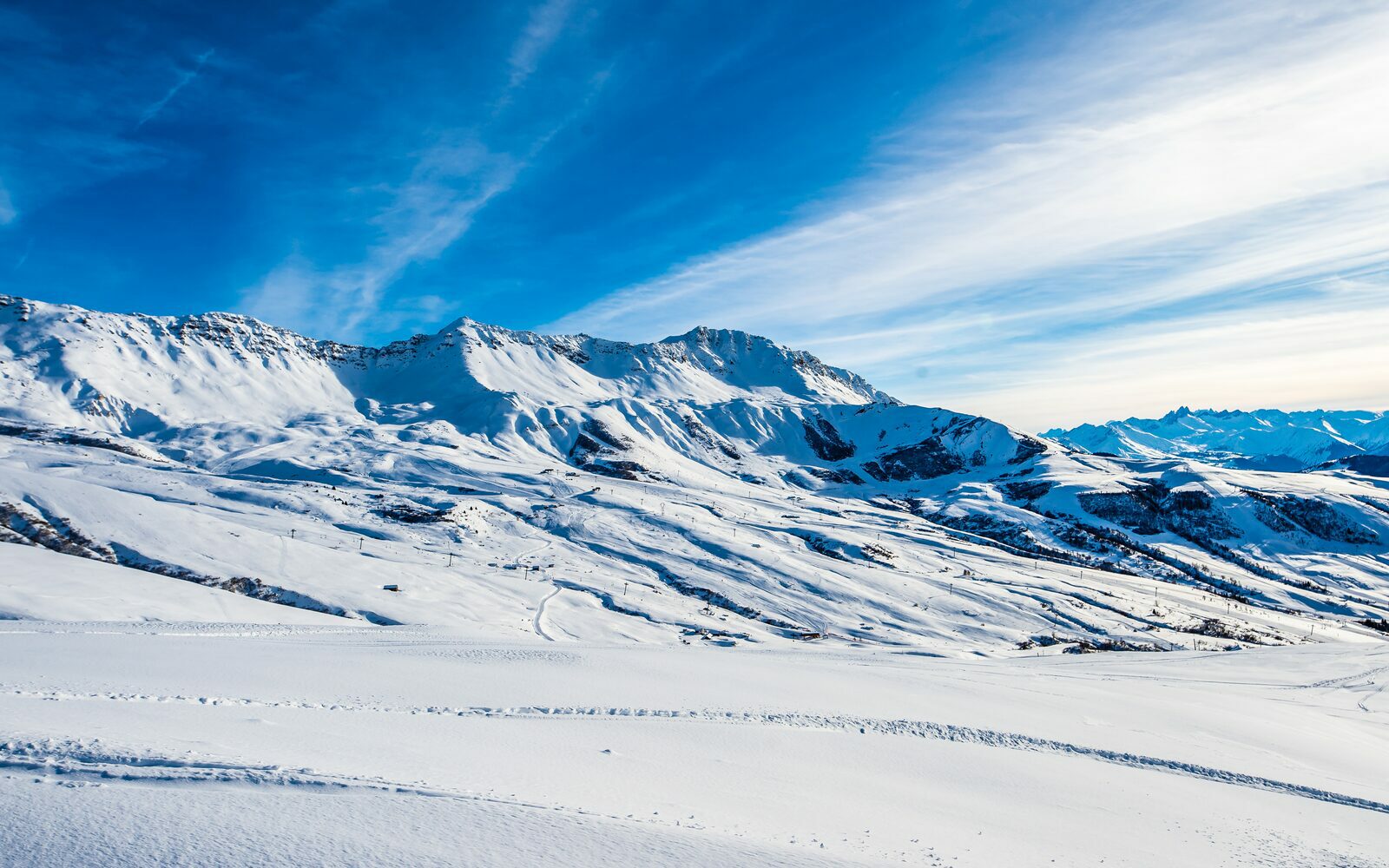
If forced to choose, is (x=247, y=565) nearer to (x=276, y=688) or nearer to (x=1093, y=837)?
(x=276, y=688)

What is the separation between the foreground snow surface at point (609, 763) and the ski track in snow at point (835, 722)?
86 mm

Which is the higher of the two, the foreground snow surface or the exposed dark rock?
the foreground snow surface

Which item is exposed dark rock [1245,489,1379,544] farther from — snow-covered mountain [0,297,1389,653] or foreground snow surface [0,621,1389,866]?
foreground snow surface [0,621,1389,866]

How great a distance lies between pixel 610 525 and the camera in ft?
288

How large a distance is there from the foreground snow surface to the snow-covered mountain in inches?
831

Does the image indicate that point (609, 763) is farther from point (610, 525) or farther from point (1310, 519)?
point (1310, 519)

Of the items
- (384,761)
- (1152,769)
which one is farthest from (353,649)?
(1152,769)

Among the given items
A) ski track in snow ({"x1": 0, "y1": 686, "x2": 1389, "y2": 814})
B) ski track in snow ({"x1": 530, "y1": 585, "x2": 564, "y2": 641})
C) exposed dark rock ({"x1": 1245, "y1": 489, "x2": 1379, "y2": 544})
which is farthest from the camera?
exposed dark rock ({"x1": 1245, "y1": 489, "x2": 1379, "y2": 544})

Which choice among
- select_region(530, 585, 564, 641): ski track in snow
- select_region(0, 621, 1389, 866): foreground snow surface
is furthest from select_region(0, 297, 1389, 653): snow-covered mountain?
select_region(0, 621, 1389, 866): foreground snow surface

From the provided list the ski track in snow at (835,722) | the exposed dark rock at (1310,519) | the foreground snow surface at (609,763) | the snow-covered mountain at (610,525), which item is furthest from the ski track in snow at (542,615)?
the exposed dark rock at (1310,519)

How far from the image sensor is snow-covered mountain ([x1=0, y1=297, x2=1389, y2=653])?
50531 mm

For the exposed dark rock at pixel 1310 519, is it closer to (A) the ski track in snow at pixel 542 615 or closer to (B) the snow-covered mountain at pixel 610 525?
(B) the snow-covered mountain at pixel 610 525

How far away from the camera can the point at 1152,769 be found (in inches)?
575

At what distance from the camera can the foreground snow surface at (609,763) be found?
6910 mm
